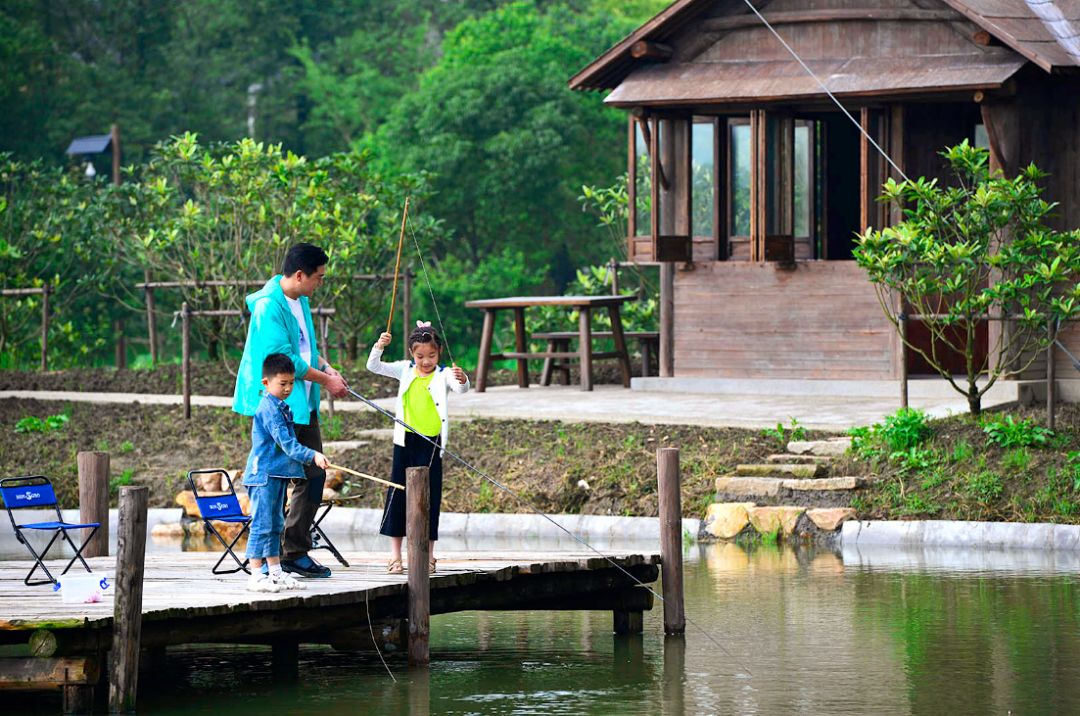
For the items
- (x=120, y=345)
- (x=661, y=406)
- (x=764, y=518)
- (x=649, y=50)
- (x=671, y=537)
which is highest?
(x=649, y=50)

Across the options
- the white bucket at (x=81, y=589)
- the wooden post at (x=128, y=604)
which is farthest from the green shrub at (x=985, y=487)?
the wooden post at (x=128, y=604)

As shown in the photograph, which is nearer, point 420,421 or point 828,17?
point 420,421

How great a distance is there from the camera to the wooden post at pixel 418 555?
10.7m

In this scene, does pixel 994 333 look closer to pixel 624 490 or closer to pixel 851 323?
pixel 851 323

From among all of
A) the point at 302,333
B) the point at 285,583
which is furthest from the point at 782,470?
the point at 285,583

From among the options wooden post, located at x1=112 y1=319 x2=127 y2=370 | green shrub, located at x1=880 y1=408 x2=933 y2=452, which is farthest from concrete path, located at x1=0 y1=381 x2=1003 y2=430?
wooden post, located at x1=112 y1=319 x2=127 y2=370

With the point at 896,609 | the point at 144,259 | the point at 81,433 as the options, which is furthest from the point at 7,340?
the point at 896,609

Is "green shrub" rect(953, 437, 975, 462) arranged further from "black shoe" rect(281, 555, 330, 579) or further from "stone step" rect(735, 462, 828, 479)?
"black shoe" rect(281, 555, 330, 579)

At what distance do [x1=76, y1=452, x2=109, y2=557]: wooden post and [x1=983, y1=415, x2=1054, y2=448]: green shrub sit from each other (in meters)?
8.00

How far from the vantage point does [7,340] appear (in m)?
27.7

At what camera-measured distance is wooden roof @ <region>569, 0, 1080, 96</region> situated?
20.2 metres

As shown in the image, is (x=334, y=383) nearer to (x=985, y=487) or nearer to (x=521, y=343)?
(x=985, y=487)

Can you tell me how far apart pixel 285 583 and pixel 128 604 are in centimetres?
129

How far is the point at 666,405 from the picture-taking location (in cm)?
2066
